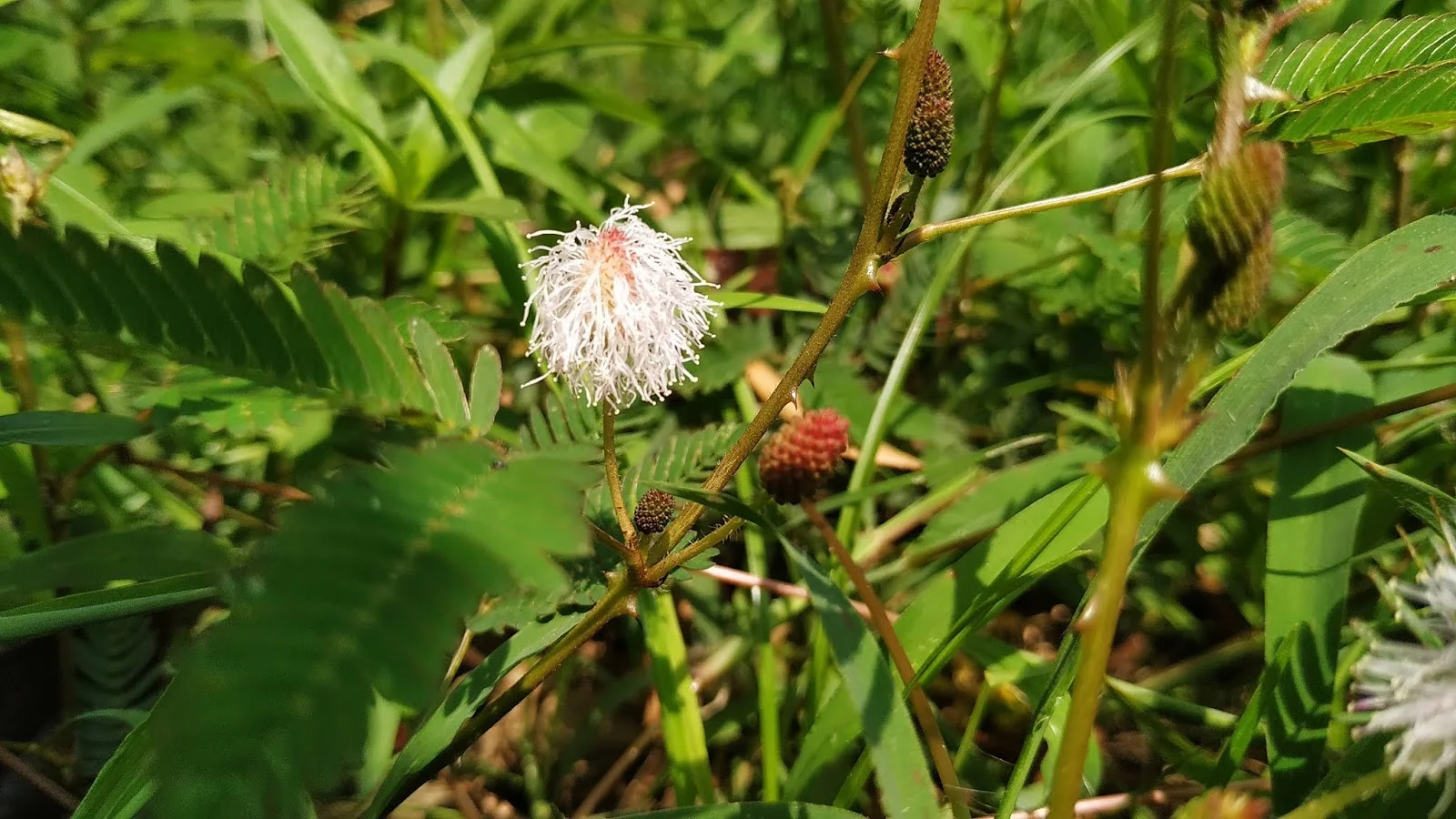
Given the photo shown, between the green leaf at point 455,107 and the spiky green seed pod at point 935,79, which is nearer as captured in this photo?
the spiky green seed pod at point 935,79

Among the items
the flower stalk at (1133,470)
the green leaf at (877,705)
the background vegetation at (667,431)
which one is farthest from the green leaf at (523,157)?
the flower stalk at (1133,470)

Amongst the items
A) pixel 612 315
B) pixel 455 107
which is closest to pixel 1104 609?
pixel 612 315

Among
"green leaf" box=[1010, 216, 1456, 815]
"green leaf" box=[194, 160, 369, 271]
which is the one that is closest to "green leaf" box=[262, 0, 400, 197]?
"green leaf" box=[194, 160, 369, 271]

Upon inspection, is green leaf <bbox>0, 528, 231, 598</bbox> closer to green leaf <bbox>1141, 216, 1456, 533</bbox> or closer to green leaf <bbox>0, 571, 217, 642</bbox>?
green leaf <bbox>0, 571, 217, 642</bbox>

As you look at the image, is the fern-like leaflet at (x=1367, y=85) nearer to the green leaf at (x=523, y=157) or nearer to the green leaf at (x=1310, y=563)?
the green leaf at (x=1310, y=563)

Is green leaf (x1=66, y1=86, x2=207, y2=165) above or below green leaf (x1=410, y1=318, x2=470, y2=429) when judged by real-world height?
above

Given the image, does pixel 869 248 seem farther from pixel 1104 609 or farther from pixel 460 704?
pixel 460 704

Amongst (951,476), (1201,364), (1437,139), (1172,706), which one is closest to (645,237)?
(1201,364)
